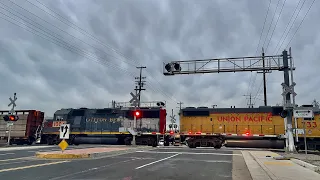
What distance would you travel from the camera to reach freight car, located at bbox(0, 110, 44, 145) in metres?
29.1

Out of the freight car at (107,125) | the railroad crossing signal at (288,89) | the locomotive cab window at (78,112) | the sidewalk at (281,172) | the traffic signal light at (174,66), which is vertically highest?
the traffic signal light at (174,66)

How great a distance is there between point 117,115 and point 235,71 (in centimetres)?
1483

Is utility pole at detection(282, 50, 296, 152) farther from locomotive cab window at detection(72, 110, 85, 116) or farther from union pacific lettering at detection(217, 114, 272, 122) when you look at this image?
locomotive cab window at detection(72, 110, 85, 116)

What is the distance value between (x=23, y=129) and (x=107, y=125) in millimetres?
10066

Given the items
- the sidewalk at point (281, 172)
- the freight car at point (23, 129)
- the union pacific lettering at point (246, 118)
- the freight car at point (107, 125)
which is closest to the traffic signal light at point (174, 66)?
the freight car at point (107, 125)

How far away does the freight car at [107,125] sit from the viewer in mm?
26859

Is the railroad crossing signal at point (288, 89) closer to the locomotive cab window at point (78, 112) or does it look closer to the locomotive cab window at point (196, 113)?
the locomotive cab window at point (196, 113)

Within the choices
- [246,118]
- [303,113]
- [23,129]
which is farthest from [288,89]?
[23,129]

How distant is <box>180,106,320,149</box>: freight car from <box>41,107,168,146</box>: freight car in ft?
10.2

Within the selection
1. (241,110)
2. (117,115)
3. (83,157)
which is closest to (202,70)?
(241,110)

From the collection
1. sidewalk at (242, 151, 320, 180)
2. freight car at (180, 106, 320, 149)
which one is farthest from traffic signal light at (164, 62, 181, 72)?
sidewalk at (242, 151, 320, 180)

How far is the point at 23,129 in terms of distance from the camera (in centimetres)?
2916

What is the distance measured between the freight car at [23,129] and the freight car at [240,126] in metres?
17.8

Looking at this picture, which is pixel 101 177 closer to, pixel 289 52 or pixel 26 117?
pixel 289 52
